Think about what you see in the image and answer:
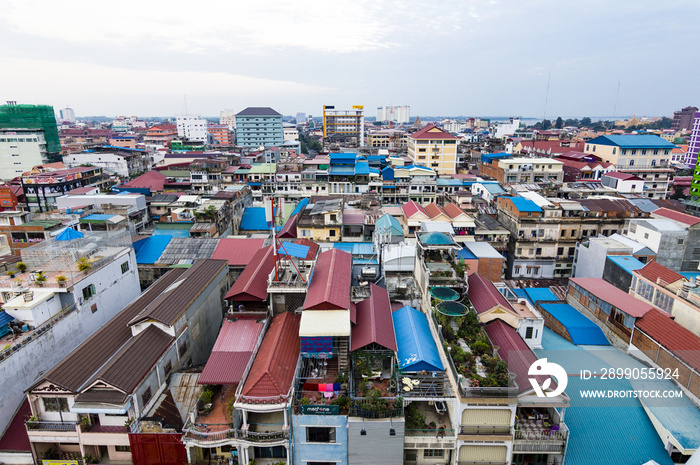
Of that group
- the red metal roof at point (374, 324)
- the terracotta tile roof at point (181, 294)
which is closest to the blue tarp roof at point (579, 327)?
the red metal roof at point (374, 324)

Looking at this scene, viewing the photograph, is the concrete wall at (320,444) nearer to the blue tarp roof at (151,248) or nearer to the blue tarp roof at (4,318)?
the blue tarp roof at (4,318)

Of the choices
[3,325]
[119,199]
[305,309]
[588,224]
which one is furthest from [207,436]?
[588,224]

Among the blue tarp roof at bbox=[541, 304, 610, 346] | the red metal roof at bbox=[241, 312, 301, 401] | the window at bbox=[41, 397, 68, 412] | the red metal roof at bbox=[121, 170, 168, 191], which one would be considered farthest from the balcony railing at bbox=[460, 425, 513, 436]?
the red metal roof at bbox=[121, 170, 168, 191]

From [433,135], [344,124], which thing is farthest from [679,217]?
[344,124]

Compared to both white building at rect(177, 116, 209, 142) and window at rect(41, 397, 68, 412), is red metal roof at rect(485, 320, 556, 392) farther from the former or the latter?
white building at rect(177, 116, 209, 142)

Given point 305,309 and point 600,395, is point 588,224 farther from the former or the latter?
point 305,309
